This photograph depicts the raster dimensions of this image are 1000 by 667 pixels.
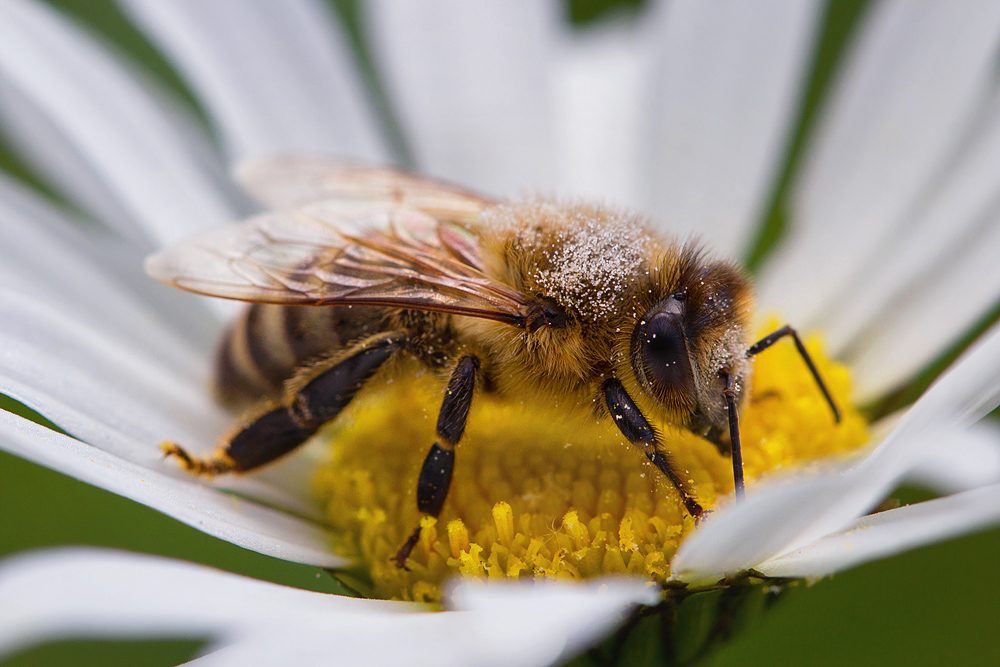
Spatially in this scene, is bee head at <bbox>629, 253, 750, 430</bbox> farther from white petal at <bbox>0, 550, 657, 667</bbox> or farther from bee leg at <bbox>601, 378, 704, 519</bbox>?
white petal at <bbox>0, 550, 657, 667</bbox>

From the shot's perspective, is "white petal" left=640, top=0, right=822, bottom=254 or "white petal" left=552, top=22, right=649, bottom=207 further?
"white petal" left=552, top=22, right=649, bottom=207

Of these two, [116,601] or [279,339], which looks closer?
[116,601]

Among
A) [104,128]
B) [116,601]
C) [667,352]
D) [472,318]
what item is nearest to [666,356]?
[667,352]

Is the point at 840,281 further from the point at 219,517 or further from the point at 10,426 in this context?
the point at 10,426

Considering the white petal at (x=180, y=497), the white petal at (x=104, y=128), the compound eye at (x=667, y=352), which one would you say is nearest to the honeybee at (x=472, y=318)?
the compound eye at (x=667, y=352)

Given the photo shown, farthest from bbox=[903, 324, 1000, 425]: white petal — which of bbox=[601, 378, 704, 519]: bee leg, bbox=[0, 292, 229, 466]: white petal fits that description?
bbox=[0, 292, 229, 466]: white petal

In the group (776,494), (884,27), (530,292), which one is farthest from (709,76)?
(776,494)

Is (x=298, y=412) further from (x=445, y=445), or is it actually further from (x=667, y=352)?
(x=667, y=352)
